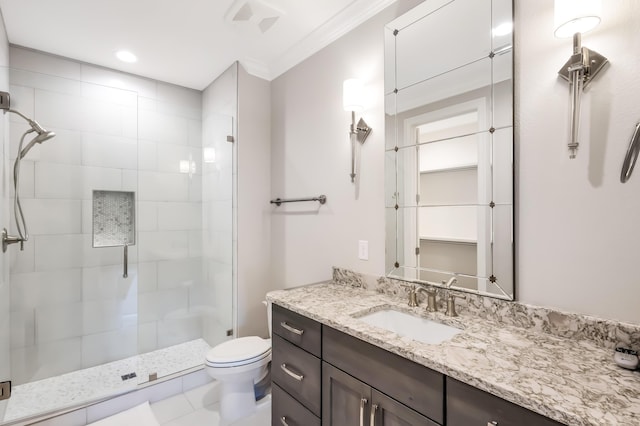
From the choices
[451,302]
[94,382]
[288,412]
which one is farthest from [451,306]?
[94,382]

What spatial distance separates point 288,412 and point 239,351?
64 cm

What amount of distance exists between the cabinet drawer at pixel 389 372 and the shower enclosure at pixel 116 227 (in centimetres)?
152

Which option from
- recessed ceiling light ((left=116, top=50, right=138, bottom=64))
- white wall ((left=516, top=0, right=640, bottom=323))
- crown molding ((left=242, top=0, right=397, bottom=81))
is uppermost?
recessed ceiling light ((left=116, top=50, right=138, bottom=64))

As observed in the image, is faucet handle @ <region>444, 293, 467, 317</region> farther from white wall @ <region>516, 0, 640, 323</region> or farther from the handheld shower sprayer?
the handheld shower sprayer

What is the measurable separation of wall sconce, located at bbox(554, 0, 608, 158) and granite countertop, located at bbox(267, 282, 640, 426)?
68 centimetres

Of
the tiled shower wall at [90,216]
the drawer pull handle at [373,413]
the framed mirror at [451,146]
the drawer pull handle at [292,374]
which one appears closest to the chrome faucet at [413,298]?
the framed mirror at [451,146]

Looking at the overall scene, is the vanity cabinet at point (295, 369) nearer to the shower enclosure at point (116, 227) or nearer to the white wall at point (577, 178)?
the white wall at point (577, 178)

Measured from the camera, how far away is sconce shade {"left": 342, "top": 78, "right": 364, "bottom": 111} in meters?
1.75

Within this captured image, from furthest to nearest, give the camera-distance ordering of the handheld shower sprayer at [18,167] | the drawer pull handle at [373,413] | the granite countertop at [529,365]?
the handheld shower sprayer at [18,167]
the drawer pull handle at [373,413]
the granite countertop at [529,365]

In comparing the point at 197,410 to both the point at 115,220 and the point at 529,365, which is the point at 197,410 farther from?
the point at 529,365

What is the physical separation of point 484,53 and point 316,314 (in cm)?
137

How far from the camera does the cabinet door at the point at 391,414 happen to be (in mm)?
949

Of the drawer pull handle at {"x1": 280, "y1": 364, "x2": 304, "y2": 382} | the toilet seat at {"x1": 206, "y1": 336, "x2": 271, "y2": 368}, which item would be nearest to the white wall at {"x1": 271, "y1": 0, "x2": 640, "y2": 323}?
the drawer pull handle at {"x1": 280, "y1": 364, "x2": 304, "y2": 382}

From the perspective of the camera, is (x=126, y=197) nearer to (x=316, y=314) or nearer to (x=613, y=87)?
(x=316, y=314)
